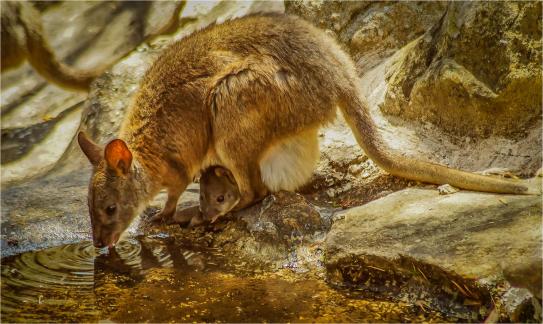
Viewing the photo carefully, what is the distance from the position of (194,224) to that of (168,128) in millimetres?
795

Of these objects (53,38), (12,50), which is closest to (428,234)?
(12,50)

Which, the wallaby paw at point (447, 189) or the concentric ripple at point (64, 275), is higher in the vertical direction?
the wallaby paw at point (447, 189)

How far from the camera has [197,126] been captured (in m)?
4.71

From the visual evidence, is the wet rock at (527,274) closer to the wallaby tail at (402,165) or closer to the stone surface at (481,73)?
the wallaby tail at (402,165)

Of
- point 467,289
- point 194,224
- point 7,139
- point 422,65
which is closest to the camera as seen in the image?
point 467,289

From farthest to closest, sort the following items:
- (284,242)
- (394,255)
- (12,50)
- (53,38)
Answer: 1. (53,38)
2. (12,50)
3. (284,242)
4. (394,255)

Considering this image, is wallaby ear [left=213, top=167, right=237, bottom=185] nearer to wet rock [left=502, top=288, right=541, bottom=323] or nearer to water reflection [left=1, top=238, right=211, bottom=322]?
water reflection [left=1, top=238, right=211, bottom=322]

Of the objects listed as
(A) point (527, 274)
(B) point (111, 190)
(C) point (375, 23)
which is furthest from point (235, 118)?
(C) point (375, 23)

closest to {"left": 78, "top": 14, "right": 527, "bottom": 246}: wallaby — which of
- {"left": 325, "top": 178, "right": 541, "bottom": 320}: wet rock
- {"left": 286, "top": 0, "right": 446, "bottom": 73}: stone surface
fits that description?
{"left": 325, "top": 178, "right": 541, "bottom": 320}: wet rock

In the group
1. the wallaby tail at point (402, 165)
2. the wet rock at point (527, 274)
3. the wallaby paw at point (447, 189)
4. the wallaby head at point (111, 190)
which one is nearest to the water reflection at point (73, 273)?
the wallaby head at point (111, 190)

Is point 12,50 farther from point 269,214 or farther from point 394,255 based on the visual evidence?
point 394,255

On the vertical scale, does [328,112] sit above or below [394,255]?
above

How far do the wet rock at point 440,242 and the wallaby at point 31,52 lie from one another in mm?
5109

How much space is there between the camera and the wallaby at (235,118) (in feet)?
14.7
